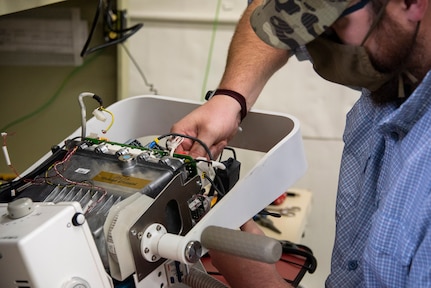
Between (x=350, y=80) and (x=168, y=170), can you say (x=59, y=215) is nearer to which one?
(x=168, y=170)

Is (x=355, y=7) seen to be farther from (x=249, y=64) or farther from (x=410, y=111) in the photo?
(x=249, y=64)

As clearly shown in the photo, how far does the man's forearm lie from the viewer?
1117mm

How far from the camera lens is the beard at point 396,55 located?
0.75 meters

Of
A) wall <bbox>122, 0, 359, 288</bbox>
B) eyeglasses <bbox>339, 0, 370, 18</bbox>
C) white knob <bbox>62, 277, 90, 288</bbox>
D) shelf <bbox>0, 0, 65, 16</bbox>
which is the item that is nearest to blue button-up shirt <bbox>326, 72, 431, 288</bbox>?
eyeglasses <bbox>339, 0, 370, 18</bbox>

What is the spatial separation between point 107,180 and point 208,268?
53cm

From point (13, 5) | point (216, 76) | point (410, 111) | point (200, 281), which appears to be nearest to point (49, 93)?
point (216, 76)

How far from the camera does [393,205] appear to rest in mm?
741

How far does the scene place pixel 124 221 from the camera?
68 cm

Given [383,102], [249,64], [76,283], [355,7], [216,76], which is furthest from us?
[216,76]

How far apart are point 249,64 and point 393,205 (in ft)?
1.74

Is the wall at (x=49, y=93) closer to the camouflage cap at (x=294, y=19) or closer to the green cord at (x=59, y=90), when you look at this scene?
the green cord at (x=59, y=90)

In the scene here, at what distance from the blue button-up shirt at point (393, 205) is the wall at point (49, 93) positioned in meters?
0.97

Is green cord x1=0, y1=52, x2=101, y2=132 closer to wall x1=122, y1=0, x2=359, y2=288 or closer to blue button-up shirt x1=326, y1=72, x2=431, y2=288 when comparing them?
wall x1=122, y1=0, x2=359, y2=288

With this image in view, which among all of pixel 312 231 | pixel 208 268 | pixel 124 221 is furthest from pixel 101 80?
pixel 124 221
